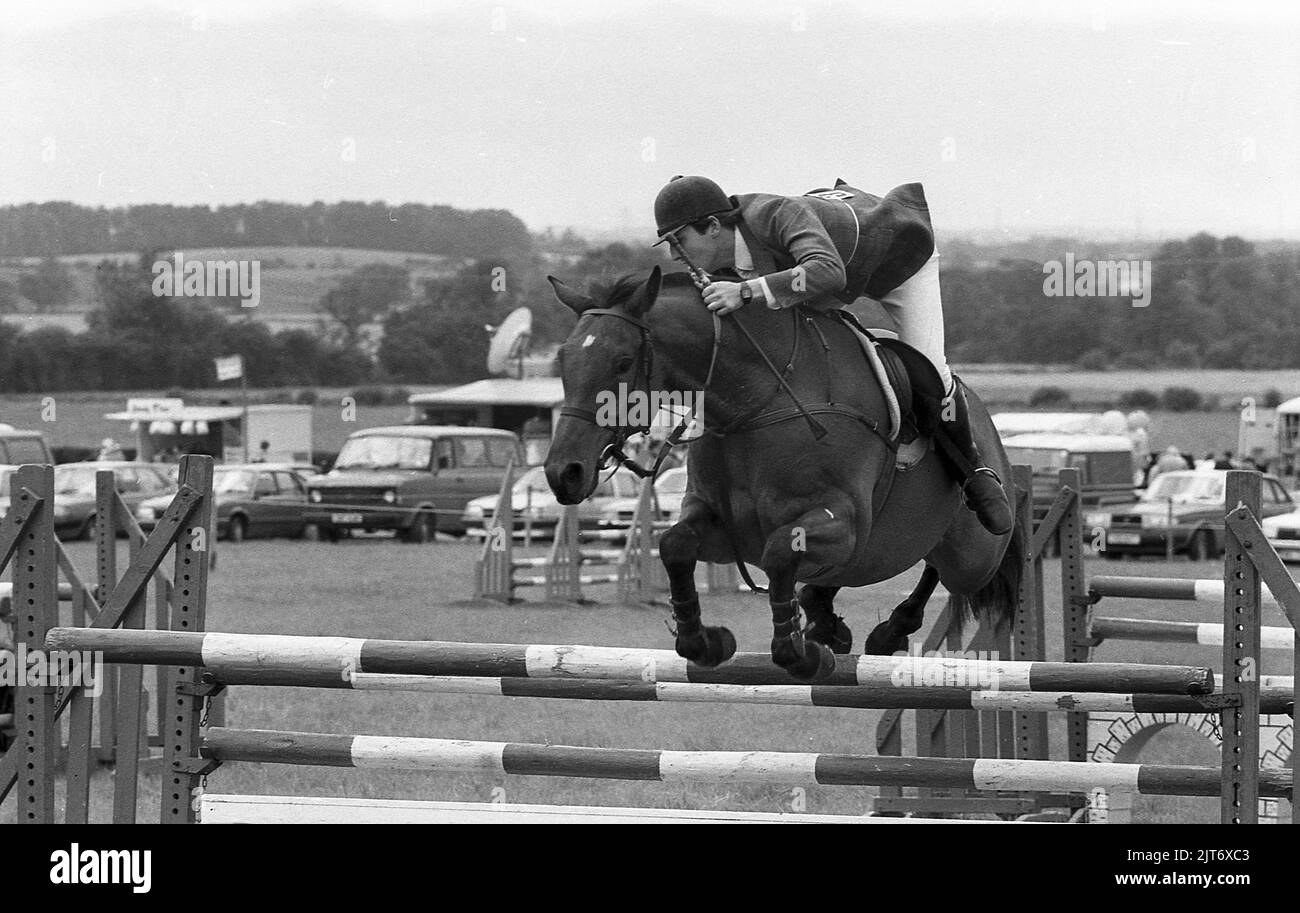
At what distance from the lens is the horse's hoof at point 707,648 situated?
170 inches

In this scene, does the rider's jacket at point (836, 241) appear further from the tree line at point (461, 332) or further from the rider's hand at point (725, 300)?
the tree line at point (461, 332)

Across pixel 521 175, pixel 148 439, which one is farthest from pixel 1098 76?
pixel 148 439

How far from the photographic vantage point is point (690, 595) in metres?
4.44

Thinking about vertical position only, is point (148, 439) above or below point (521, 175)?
below

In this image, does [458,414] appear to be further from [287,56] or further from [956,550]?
[287,56]

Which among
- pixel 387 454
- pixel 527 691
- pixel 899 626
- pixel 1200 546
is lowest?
pixel 1200 546

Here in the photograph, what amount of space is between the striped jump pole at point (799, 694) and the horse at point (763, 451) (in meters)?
0.27

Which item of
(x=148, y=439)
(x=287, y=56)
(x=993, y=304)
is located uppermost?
(x=287, y=56)

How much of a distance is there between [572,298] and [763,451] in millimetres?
699

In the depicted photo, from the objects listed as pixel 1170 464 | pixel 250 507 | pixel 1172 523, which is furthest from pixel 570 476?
pixel 1170 464

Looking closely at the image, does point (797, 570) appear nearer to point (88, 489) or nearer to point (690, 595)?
point (690, 595)

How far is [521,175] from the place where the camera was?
292ft
